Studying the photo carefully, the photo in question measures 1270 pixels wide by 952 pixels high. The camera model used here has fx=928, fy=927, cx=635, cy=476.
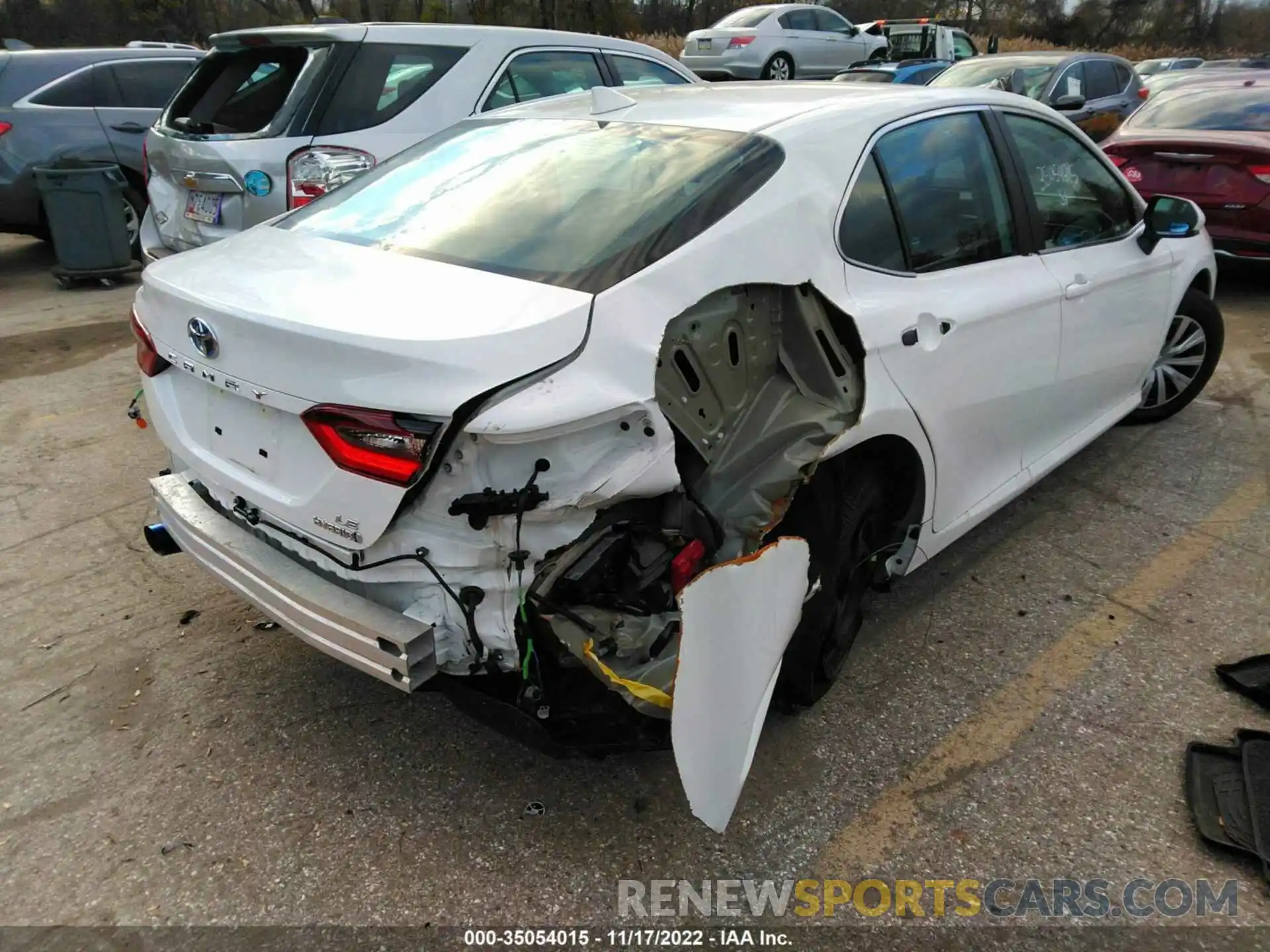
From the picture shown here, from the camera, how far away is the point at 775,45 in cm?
1641

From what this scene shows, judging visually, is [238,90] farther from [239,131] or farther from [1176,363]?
[1176,363]

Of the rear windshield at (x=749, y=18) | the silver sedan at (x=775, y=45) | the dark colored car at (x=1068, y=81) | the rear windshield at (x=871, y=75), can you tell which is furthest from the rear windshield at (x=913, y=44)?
the dark colored car at (x=1068, y=81)

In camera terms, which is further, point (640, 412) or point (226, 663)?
point (226, 663)

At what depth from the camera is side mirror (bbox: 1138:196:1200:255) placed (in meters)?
3.86

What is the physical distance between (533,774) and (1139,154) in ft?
22.8

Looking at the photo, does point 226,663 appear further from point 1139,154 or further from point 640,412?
point 1139,154

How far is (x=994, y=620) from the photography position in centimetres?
322

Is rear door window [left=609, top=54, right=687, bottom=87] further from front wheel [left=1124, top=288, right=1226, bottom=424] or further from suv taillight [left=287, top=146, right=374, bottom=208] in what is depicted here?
front wheel [left=1124, top=288, right=1226, bottom=424]

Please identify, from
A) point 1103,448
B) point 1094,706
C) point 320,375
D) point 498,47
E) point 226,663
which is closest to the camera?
point 320,375

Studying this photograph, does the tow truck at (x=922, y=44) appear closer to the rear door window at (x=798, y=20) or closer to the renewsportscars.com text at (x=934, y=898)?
the rear door window at (x=798, y=20)

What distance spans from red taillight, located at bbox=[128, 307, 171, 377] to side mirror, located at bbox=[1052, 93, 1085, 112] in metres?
10.0

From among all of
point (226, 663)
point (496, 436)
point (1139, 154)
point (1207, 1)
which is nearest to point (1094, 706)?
point (496, 436)

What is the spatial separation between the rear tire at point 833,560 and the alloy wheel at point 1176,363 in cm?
236

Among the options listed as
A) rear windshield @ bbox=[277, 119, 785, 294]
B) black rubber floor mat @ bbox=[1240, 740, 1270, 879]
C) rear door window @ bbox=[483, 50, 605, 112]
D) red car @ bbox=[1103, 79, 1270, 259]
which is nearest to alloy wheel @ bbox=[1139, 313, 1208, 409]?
red car @ bbox=[1103, 79, 1270, 259]
